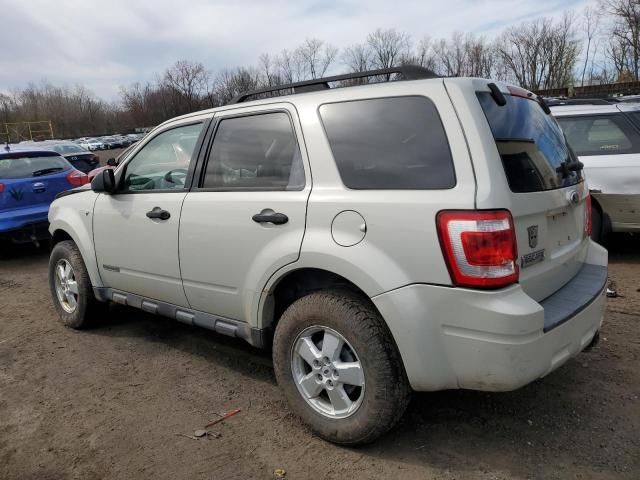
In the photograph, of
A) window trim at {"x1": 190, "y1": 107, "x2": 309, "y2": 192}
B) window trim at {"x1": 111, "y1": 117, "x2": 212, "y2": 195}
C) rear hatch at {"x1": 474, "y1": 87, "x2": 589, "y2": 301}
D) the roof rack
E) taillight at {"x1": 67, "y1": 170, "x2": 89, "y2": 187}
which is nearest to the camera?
rear hatch at {"x1": 474, "y1": 87, "x2": 589, "y2": 301}

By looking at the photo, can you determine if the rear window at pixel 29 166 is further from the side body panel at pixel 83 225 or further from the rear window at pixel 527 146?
the rear window at pixel 527 146

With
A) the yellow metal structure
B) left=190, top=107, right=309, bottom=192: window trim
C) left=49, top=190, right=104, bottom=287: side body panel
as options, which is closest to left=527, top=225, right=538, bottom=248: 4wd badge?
left=190, top=107, right=309, bottom=192: window trim

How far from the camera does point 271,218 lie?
9.77ft

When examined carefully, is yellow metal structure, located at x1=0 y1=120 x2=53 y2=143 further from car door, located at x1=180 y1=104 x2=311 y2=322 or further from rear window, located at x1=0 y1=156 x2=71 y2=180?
car door, located at x1=180 y1=104 x2=311 y2=322

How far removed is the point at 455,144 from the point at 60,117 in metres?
98.1

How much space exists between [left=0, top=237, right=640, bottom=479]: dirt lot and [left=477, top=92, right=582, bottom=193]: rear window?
53.2 inches

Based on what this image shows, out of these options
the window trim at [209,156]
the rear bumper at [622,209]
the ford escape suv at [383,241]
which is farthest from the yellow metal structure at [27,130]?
the ford escape suv at [383,241]

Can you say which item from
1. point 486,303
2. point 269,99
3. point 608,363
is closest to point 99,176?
point 269,99

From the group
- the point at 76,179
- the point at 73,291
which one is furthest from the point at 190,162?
the point at 76,179

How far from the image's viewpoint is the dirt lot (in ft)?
8.86

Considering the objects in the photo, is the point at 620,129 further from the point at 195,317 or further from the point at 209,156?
the point at 195,317

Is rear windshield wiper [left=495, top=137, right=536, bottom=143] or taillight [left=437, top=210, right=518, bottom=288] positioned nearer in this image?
taillight [left=437, top=210, right=518, bottom=288]

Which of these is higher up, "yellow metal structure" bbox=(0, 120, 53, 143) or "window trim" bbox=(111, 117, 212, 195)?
"yellow metal structure" bbox=(0, 120, 53, 143)

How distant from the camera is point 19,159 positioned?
324 inches
